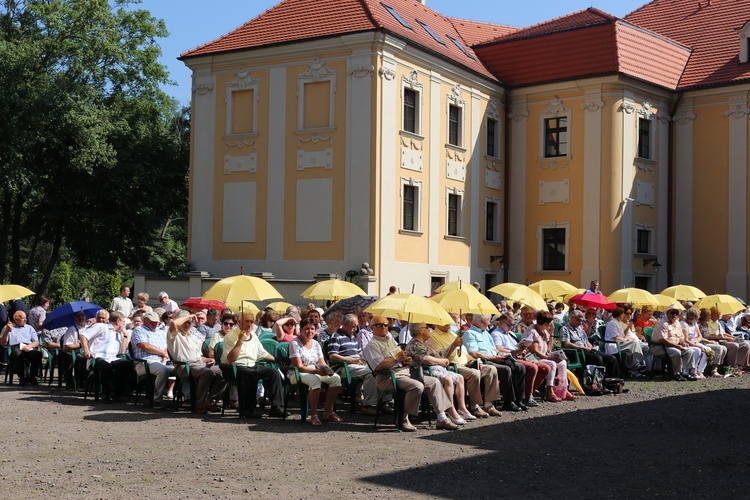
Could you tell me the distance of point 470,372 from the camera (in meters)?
13.1

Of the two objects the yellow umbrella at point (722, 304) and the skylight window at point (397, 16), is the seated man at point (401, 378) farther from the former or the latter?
the skylight window at point (397, 16)

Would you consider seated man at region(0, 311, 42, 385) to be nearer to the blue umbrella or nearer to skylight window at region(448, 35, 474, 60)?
the blue umbrella

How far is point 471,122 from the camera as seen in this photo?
32.8 metres

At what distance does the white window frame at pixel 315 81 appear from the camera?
1163 inches

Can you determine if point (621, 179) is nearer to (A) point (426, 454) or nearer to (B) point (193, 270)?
(B) point (193, 270)

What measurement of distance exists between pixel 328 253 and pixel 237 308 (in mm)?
10970

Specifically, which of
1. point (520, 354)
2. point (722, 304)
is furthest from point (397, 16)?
point (520, 354)

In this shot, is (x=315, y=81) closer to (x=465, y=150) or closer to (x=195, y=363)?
(x=465, y=150)

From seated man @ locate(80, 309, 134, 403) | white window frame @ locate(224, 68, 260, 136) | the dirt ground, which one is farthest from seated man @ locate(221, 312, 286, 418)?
white window frame @ locate(224, 68, 260, 136)

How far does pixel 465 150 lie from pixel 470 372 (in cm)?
1994

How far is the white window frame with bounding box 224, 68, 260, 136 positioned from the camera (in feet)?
101

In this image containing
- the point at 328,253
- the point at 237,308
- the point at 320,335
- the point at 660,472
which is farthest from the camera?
the point at 328,253

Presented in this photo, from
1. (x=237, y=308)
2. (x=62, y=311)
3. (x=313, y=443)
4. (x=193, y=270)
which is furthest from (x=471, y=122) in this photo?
(x=313, y=443)

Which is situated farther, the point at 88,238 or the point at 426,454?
the point at 88,238
